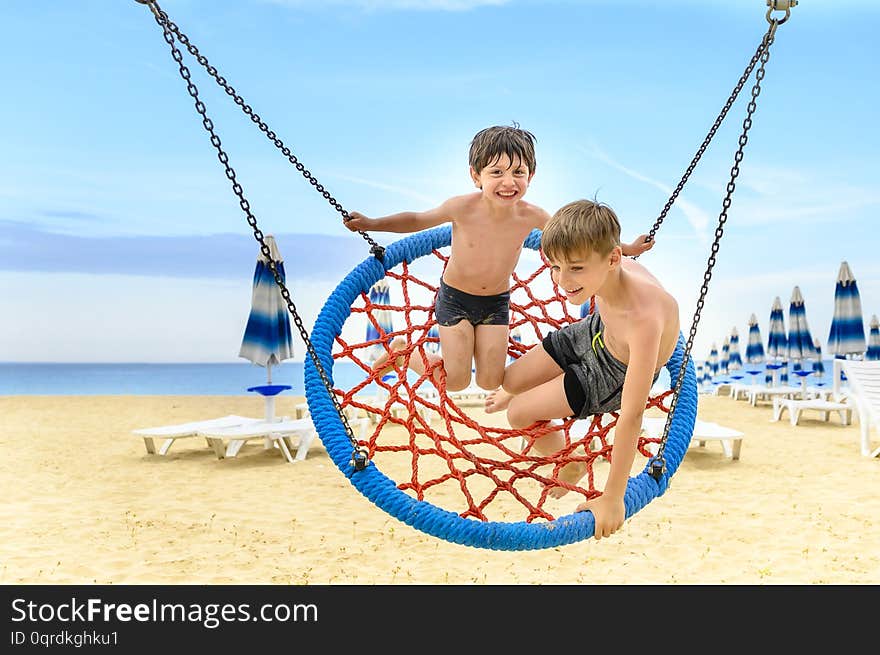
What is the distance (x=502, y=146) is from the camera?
202cm

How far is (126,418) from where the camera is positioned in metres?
9.76

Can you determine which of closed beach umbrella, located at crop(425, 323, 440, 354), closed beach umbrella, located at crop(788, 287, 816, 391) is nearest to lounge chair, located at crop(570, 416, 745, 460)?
closed beach umbrella, located at crop(425, 323, 440, 354)

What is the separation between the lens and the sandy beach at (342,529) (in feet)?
10.8

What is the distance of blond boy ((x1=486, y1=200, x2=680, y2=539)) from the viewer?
1.65 m

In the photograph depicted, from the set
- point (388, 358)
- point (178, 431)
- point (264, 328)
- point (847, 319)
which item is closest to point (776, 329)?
point (847, 319)

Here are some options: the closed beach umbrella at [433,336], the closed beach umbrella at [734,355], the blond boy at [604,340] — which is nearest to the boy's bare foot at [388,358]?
the closed beach umbrella at [433,336]

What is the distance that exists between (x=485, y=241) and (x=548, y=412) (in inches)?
23.6

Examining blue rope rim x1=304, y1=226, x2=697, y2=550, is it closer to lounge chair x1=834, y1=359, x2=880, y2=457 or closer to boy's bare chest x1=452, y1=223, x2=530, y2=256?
boy's bare chest x1=452, y1=223, x2=530, y2=256

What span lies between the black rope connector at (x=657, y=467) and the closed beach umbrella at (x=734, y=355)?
1644 cm

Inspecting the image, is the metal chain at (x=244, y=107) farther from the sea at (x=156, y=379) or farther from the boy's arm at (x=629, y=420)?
the sea at (x=156, y=379)

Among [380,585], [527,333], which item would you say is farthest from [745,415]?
[380,585]

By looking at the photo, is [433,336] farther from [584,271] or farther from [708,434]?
[708,434]

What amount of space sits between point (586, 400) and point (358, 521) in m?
2.43

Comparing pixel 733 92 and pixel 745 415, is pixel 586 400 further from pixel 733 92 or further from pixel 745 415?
pixel 745 415
